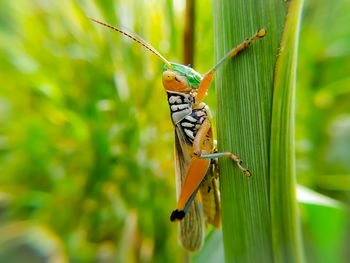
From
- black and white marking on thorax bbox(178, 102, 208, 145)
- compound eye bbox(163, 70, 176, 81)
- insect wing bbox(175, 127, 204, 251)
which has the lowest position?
insect wing bbox(175, 127, 204, 251)

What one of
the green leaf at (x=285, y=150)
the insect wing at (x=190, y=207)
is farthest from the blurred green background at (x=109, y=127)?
the green leaf at (x=285, y=150)

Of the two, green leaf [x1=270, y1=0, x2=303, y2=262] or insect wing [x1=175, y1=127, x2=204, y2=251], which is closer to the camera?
green leaf [x1=270, y1=0, x2=303, y2=262]

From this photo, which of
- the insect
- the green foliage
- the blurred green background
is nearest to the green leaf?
the green foliage

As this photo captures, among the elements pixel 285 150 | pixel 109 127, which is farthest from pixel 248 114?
pixel 109 127

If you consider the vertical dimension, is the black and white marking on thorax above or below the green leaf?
above

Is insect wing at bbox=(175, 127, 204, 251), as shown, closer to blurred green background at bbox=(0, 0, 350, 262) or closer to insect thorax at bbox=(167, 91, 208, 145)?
insect thorax at bbox=(167, 91, 208, 145)

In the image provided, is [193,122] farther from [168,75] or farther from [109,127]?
[109,127]

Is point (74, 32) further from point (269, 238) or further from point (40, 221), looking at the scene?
point (269, 238)

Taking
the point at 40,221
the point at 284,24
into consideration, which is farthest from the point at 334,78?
the point at 40,221
